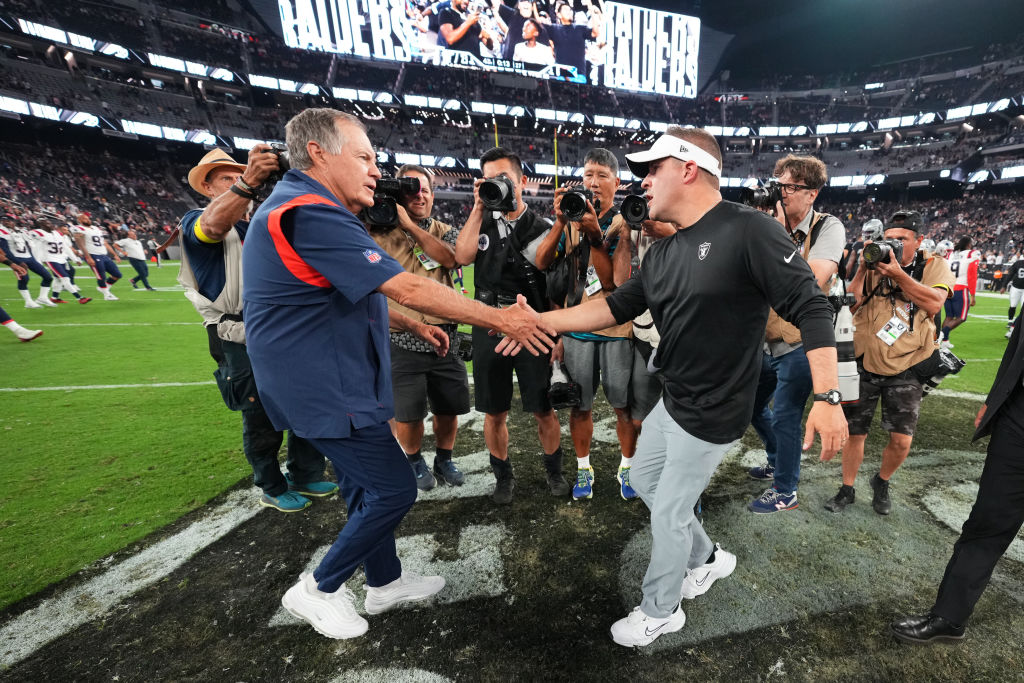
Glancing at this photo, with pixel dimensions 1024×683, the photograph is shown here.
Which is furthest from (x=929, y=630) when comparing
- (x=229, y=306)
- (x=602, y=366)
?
(x=229, y=306)

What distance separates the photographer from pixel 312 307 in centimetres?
176

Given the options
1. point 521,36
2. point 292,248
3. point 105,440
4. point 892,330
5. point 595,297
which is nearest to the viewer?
point 292,248

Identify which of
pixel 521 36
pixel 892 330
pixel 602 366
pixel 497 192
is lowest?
pixel 602 366

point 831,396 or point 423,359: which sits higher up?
point 831,396

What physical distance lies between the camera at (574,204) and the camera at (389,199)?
1.06 m

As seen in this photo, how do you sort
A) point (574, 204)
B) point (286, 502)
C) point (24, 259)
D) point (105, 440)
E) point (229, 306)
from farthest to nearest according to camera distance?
point (24, 259) → point (105, 440) → point (286, 502) → point (229, 306) → point (574, 204)

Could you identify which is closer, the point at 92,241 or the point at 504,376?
the point at 504,376

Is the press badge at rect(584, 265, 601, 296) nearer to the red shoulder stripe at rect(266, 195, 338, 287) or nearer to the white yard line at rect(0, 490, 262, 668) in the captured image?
the red shoulder stripe at rect(266, 195, 338, 287)

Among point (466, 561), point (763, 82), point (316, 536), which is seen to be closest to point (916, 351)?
point (466, 561)

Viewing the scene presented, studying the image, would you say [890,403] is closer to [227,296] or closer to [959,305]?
[227,296]

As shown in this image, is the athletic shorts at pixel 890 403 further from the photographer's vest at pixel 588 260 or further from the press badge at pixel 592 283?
the press badge at pixel 592 283

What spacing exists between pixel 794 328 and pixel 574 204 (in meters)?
1.59

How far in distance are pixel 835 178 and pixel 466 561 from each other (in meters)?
51.5

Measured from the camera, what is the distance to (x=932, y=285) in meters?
2.77
